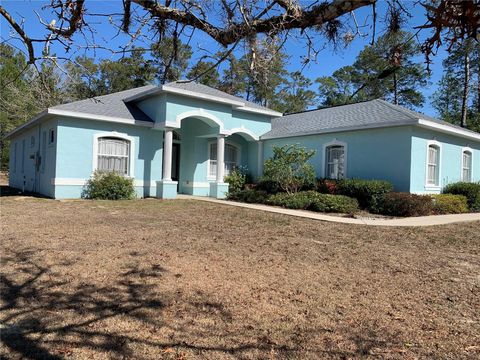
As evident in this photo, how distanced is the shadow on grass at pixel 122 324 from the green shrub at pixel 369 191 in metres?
10.7

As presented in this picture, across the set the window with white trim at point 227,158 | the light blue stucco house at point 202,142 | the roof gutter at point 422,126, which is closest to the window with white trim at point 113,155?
the light blue stucco house at point 202,142

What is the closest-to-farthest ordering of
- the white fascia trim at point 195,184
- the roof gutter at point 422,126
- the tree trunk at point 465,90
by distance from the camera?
the roof gutter at point 422,126, the white fascia trim at point 195,184, the tree trunk at point 465,90

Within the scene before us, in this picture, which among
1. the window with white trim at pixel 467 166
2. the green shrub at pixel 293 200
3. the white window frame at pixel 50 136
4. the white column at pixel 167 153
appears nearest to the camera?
the green shrub at pixel 293 200

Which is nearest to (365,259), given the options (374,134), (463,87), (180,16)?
(180,16)

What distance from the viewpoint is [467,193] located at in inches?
623

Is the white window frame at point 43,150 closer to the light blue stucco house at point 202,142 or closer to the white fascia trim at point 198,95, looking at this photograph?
the light blue stucco house at point 202,142

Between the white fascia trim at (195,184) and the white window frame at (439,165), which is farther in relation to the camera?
the white fascia trim at (195,184)

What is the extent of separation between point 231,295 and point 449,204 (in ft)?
41.9

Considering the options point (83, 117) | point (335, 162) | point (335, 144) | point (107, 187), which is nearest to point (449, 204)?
point (335, 162)

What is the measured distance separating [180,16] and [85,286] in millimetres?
3279

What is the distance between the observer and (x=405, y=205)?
12859 millimetres

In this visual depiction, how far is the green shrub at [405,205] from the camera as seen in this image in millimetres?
12859

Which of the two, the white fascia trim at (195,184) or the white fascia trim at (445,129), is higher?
the white fascia trim at (445,129)

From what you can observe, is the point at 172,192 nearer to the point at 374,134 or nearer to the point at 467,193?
the point at 374,134
